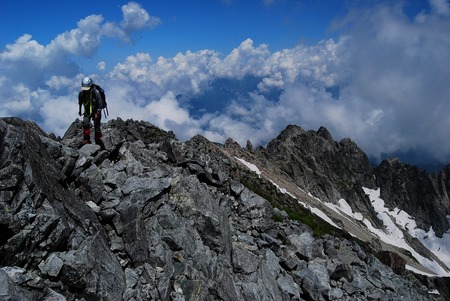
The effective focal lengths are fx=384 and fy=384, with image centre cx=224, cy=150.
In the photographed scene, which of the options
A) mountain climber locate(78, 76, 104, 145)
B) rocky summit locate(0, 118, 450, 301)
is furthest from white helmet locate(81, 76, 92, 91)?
rocky summit locate(0, 118, 450, 301)

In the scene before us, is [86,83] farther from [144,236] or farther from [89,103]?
[144,236]

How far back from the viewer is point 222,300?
56.0 feet

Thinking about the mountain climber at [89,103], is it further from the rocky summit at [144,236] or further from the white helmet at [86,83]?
the rocky summit at [144,236]

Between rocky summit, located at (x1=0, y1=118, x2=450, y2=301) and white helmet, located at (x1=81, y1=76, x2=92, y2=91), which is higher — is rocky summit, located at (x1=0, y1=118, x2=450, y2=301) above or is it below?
below

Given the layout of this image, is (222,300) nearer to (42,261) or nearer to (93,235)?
(93,235)

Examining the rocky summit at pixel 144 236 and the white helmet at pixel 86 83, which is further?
the white helmet at pixel 86 83

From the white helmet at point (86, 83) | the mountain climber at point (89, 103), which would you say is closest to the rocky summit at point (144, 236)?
the mountain climber at point (89, 103)

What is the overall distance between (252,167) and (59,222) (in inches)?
4288

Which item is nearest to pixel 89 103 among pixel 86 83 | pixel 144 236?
pixel 86 83

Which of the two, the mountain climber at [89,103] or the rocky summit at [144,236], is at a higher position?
the mountain climber at [89,103]

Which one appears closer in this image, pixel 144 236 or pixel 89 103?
pixel 144 236

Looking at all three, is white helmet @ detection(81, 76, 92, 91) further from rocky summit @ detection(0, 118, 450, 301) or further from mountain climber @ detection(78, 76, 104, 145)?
rocky summit @ detection(0, 118, 450, 301)

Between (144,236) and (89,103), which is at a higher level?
(89,103)

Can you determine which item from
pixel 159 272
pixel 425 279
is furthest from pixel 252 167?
pixel 159 272
